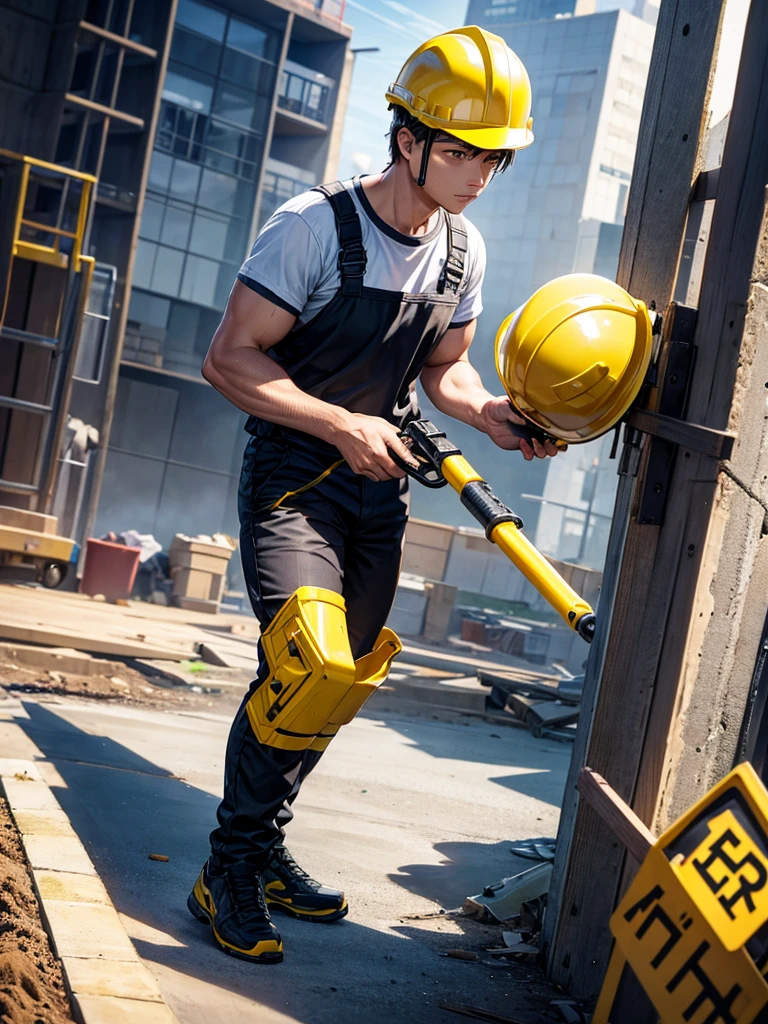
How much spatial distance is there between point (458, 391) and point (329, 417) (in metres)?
0.61

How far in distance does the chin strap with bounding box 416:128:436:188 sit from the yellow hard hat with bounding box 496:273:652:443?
50cm

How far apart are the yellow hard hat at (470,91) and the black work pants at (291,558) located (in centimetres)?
83

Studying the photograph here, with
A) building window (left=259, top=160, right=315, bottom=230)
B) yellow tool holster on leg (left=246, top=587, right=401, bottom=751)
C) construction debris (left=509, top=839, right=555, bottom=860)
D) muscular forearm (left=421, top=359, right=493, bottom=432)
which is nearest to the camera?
yellow tool holster on leg (left=246, top=587, right=401, bottom=751)

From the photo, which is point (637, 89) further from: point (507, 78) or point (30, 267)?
point (507, 78)

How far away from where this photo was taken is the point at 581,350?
8.13 feet

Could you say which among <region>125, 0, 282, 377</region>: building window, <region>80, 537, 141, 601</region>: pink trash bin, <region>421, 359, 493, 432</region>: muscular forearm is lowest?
<region>80, 537, 141, 601</region>: pink trash bin

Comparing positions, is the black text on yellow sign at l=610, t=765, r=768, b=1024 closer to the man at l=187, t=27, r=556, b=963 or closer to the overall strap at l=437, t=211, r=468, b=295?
the man at l=187, t=27, r=556, b=963

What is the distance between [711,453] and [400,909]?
1.61m

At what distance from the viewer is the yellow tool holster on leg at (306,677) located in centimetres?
259

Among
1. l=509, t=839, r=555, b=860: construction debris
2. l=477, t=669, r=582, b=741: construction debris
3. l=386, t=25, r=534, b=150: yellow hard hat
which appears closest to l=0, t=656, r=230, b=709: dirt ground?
l=477, t=669, r=582, b=741: construction debris

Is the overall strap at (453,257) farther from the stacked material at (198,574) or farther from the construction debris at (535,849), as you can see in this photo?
the stacked material at (198,574)

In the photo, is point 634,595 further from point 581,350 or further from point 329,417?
point 329,417

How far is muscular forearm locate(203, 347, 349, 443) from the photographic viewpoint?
281 centimetres

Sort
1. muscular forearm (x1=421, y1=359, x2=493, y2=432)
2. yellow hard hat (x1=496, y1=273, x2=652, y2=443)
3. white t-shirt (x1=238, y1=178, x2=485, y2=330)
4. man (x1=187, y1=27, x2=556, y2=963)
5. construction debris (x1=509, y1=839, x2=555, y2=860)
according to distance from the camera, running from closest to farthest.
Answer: yellow hard hat (x1=496, y1=273, x2=652, y2=443) < man (x1=187, y1=27, x2=556, y2=963) < white t-shirt (x1=238, y1=178, x2=485, y2=330) < muscular forearm (x1=421, y1=359, x2=493, y2=432) < construction debris (x1=509, y1=839, x2=555, y2=860)
